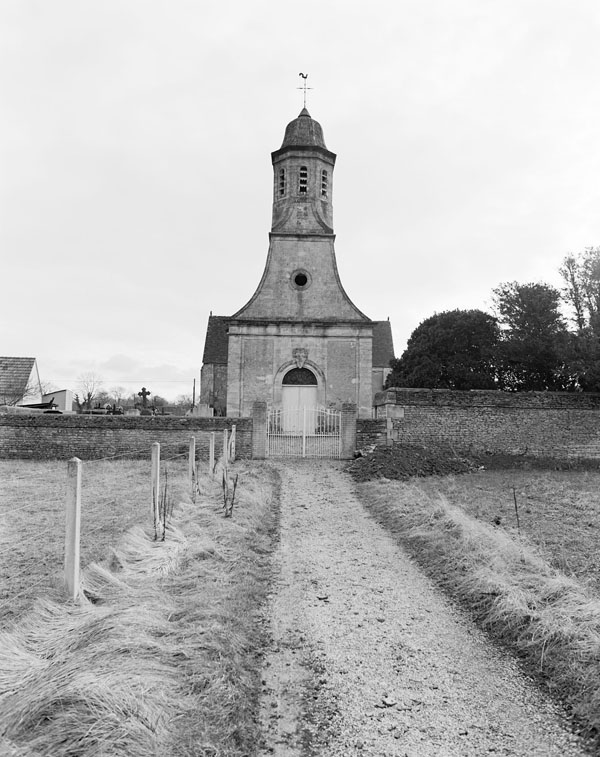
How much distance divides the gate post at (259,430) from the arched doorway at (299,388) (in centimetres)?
629

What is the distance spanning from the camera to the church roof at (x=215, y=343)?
118 ft

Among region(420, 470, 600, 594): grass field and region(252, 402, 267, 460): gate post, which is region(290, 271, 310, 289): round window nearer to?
region(252, 402, 267, 460): gate post

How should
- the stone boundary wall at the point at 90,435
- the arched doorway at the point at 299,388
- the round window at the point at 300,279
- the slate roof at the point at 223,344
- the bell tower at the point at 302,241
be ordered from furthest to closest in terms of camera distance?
the slate roof at the point at 223,344, the round window at the point at 300,279, the bell tower at the point at 302,241, the arched doorway at the point at 299,388, the stone boundary wall at the point at 90,435

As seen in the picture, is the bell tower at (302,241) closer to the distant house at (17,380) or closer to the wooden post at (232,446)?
the wooden post at (232,446)

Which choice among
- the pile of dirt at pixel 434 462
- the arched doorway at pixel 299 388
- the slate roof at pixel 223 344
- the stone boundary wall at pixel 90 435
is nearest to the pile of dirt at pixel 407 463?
the pile of dirt at pixel 434 462

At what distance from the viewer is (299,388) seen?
2205 centimetres

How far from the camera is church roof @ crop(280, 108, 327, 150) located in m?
23.8

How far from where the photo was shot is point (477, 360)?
Answer: 90.9 feet

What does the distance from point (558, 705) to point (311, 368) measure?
61.9 feet

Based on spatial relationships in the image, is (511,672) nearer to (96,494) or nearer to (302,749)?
(302,749)

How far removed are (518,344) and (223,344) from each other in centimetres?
1982

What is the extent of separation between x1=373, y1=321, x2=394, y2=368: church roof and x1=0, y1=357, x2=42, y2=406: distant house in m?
22.1

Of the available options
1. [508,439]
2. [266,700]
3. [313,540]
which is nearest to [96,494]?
[313,540]

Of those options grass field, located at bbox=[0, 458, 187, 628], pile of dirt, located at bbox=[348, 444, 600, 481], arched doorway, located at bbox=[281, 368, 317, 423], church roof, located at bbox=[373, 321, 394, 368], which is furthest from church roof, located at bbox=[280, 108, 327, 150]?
church roof, located at bbox=[373, 321, 394, 368]
